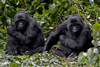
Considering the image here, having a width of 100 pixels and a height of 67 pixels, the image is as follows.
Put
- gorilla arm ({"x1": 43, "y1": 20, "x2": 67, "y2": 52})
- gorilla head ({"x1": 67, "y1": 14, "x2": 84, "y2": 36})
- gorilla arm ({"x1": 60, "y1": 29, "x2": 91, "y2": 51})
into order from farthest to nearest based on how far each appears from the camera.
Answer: gorilla arm ({"x1": 43, "y1": 20, "x2": 67, "y2": 52}), gorilla arm ({"x1": 60, "y1": 29, "x2": 91, "y2": 51}), gorilla head ({"x1": 67, "y1": 14, "x2": 84, "y2": 36})

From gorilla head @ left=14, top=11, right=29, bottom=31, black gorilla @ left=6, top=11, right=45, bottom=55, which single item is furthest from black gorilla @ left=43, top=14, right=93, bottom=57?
gorilla head @ left=14, top=11, right=29, bottom=31

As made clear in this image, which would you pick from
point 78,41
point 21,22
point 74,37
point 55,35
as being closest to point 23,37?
point 21,22

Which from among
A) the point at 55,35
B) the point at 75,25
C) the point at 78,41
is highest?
the point at 75,25

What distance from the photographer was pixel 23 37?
662cm

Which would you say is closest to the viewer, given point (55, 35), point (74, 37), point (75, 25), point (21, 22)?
point (75, 25)

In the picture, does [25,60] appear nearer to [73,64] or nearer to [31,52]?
[73,64]

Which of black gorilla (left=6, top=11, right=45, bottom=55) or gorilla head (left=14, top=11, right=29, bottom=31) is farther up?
gorilla head (left=14, top=11, right=29, bottom=31)

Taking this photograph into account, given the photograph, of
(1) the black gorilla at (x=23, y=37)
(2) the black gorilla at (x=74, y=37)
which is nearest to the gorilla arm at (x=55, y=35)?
(2) the black gorilla at (x=74, y=37)

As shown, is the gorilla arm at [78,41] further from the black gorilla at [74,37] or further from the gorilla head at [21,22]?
the gorilla head at [21,22]

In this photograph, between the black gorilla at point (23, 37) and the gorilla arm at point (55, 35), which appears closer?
the gorilla arm at point (55, 35)

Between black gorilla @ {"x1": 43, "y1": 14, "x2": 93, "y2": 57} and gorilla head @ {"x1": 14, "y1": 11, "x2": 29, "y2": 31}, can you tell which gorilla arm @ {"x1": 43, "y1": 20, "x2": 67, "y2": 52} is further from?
gorilla head @ {"x1": 14, "y1": 11, "x2": 29, "y2": 31}

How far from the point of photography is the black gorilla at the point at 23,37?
661 centimetres

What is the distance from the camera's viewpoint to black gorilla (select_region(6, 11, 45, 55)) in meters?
6.61

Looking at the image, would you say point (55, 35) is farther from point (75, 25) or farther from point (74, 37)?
point (75, 25)
